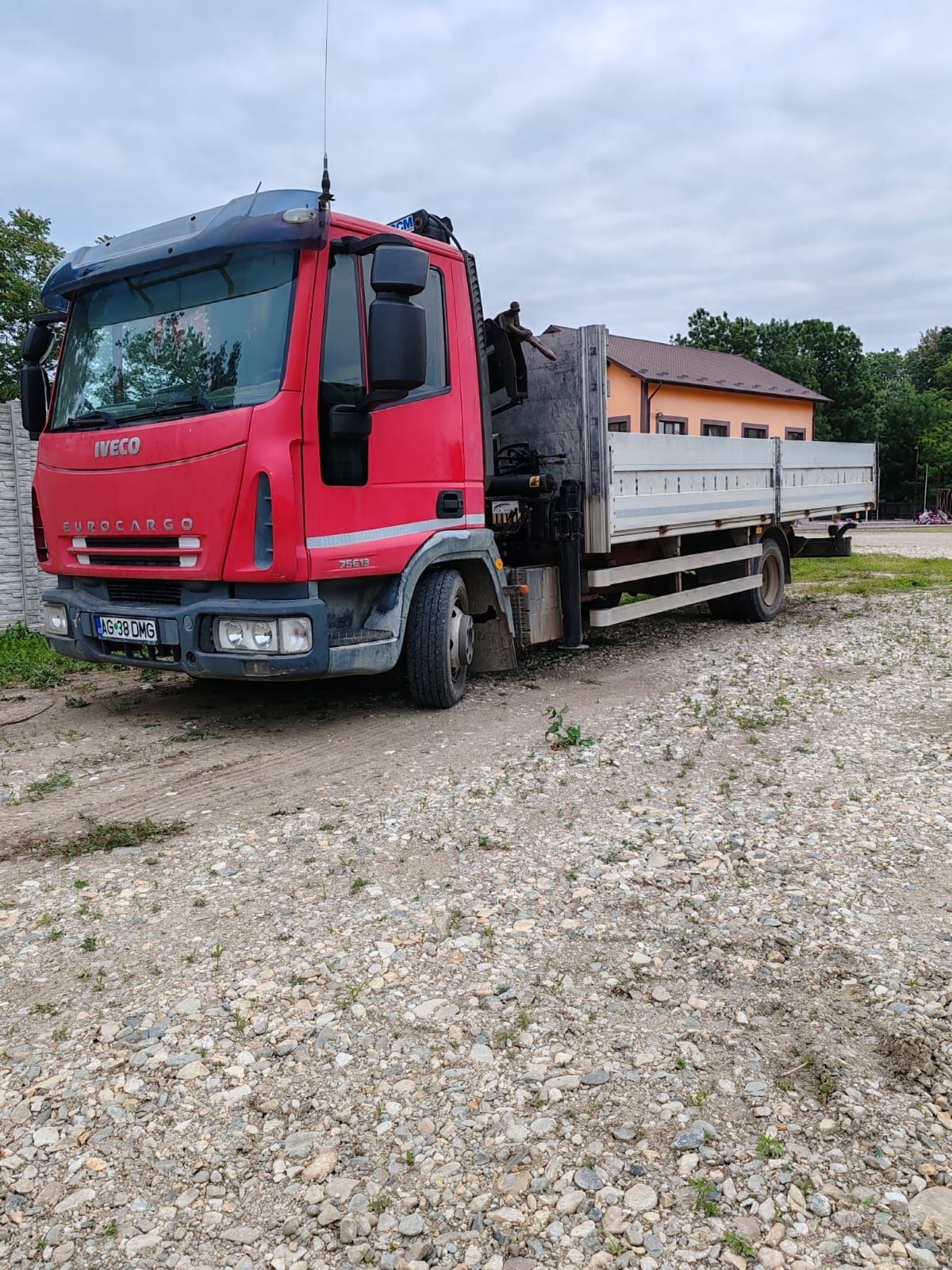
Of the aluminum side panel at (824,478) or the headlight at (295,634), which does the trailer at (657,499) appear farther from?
the headlight at (295,634)

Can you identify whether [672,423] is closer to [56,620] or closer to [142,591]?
[56,620]

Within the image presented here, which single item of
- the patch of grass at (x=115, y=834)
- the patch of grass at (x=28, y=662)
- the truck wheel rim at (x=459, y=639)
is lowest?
the patch of grass at (x=115, y=834)

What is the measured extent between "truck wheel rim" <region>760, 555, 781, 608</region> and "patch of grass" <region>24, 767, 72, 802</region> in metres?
8.05

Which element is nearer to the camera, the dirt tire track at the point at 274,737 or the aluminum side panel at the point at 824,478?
the dirt tire track at the point at 274,737

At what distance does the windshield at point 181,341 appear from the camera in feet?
17.5

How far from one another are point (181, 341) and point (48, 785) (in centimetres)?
259

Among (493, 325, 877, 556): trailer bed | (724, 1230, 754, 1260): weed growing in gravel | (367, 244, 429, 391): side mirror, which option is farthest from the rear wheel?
(724, 1230, 754, 1260): weed growing in gravel

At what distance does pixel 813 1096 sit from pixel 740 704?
446 centimetres

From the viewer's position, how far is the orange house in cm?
2853

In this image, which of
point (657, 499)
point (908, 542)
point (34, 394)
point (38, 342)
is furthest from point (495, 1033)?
point (908, 542)

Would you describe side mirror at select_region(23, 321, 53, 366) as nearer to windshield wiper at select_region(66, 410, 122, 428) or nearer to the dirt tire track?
windshield wiper at select_region(66, 410, 122, 428)

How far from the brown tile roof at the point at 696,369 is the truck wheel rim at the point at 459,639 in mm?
22648

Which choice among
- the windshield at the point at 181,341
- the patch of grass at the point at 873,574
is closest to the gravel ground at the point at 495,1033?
the windshield at the point at 181,341

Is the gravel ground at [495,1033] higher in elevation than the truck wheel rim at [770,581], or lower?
lower
